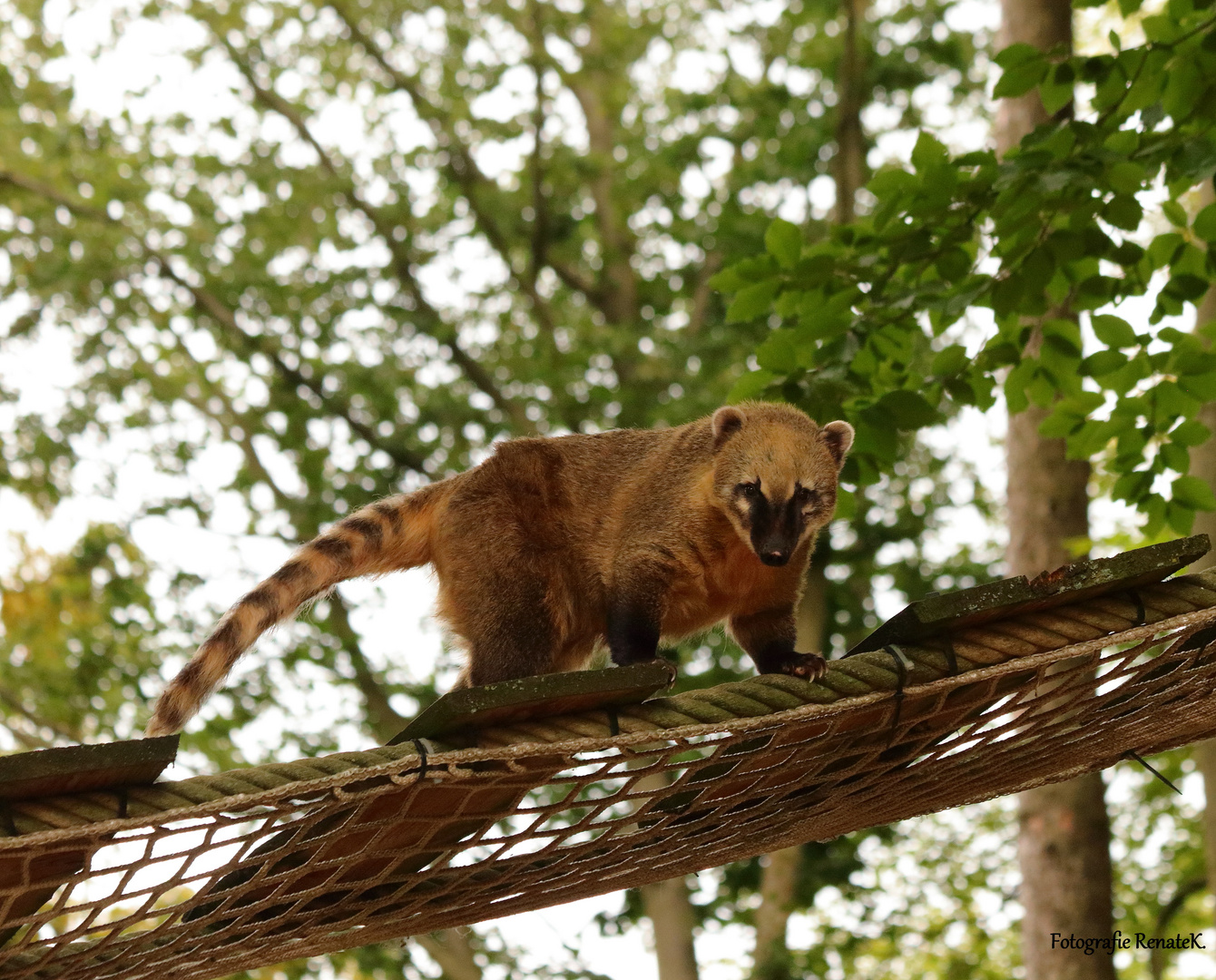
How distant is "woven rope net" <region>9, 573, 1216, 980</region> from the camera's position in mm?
3166

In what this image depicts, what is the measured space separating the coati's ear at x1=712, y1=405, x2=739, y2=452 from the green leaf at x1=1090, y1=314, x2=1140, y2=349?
1.55 meters

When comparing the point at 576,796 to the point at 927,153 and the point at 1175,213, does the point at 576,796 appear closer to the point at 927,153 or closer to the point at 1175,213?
the point at 927,153

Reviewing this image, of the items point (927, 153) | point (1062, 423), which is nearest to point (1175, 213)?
point (1062, 423)

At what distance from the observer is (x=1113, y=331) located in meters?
5.54

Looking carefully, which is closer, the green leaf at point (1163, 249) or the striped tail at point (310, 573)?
the striped tail at point (310, 573)

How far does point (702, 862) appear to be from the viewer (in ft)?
15.3

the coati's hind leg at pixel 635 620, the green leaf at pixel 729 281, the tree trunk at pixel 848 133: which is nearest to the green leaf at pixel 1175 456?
the green leaf at pixel 729 281

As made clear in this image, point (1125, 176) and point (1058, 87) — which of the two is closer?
point (1125, 176)

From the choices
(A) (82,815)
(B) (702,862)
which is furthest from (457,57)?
(A) (82,815)

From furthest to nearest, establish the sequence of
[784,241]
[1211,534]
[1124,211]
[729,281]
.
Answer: [1211,534] → [729,281] → [784,241] → [1124,211]

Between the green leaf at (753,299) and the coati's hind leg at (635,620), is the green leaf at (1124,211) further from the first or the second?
the coati's hind leg at (635,620)

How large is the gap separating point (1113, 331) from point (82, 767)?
4372 millimetres

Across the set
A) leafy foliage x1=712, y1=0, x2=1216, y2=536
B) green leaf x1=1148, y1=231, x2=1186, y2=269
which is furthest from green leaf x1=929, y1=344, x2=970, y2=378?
green leaf x1=1148, y1=231, x2=1186, y2=269

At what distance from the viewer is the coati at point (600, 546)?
16.9 ft
